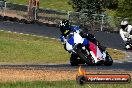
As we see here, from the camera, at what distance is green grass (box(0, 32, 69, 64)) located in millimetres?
26969

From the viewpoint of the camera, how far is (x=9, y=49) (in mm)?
29531

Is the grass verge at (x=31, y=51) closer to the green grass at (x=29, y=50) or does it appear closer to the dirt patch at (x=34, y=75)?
the green grass at (x=29, y=50)

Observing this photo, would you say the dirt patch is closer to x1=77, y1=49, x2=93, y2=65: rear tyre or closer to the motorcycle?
x1=77, y1=49, x2=93, y2=65: rear tyre

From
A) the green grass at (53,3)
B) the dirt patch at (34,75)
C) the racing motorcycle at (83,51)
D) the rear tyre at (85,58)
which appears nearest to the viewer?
the dirt patch at (34,75)

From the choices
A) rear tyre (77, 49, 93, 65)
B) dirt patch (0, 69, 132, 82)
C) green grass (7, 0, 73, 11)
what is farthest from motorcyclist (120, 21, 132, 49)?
green grass (7, 0, 73, 11)

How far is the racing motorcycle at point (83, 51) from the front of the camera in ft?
70.7

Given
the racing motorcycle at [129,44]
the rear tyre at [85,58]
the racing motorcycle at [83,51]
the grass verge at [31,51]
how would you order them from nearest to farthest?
the racing motorcycle at [83,51] < the rear tyre at [85,58] < the grass verge at [31,51] < the racing motorcycle at [129,44]

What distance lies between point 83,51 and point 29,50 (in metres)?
8.54

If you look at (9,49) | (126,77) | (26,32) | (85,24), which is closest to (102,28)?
(85,24)

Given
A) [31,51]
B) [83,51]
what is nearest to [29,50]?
[31,51]

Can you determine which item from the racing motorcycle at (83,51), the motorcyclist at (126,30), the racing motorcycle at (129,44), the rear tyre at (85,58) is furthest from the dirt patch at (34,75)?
the racing motorcycle at (129,44)

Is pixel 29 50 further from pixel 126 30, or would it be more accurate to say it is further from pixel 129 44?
pixel 129 44

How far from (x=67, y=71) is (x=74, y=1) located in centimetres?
4034

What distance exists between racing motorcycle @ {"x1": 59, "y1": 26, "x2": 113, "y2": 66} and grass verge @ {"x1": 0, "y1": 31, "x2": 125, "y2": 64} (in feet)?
12.5
